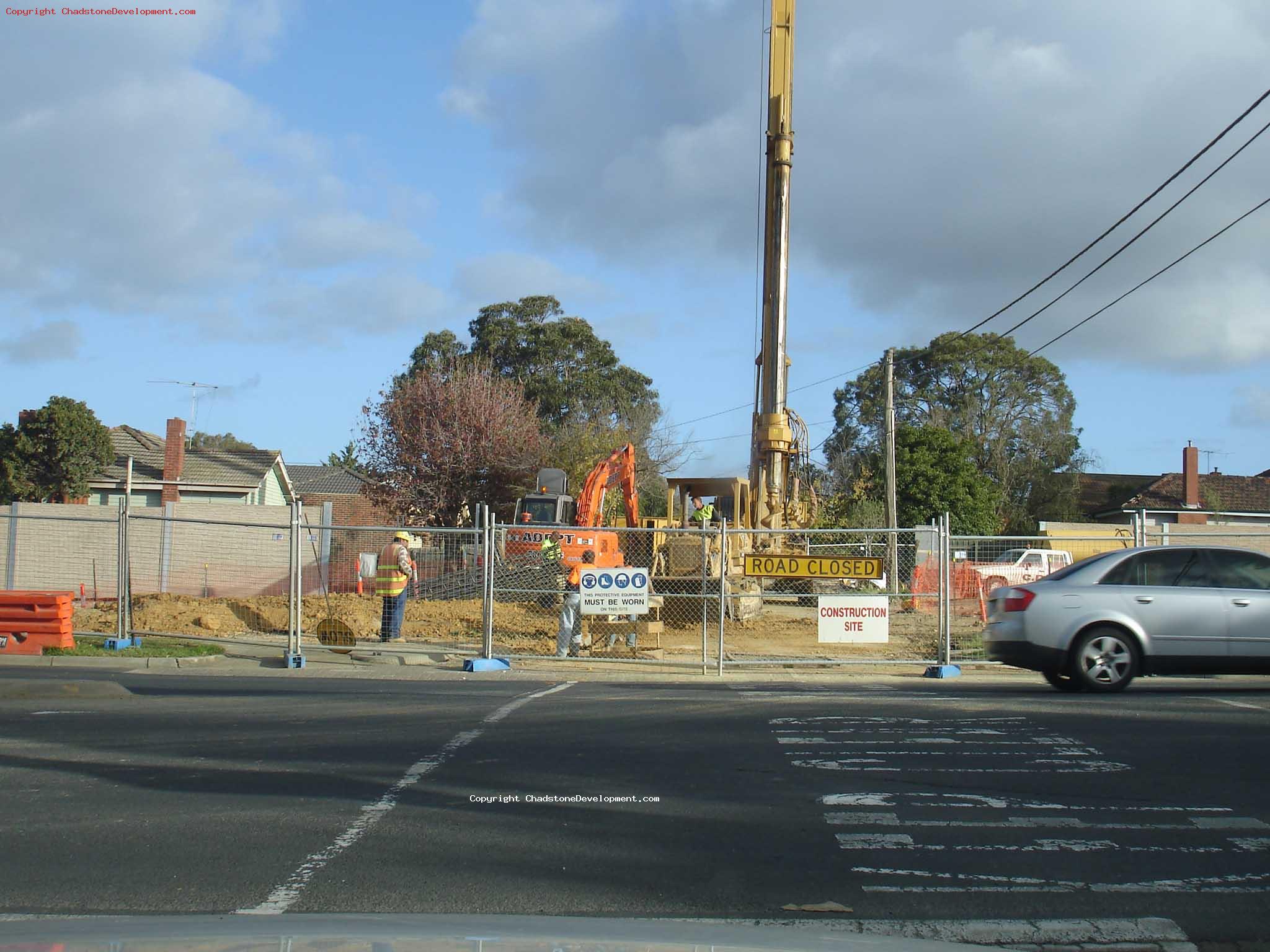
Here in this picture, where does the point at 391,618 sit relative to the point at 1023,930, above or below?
above

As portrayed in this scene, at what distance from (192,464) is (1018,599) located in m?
39.3

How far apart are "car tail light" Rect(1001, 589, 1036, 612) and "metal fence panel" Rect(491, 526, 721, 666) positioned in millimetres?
4220

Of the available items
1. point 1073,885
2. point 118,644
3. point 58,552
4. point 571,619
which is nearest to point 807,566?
point 571,619

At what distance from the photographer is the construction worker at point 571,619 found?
53.9 ft

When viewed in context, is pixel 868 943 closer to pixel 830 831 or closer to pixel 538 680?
pixel 830 831

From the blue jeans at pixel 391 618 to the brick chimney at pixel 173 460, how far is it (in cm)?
2729

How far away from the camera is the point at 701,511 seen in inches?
1027

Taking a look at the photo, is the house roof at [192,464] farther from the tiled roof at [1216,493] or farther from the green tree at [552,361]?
the tiled roof at [1216,493]

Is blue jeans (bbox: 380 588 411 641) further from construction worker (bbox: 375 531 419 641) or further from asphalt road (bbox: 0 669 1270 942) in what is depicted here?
asphalt road (bbox: 0 669 1270 942)

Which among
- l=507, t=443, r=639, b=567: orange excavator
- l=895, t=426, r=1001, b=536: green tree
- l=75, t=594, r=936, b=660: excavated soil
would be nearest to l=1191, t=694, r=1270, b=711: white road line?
l=75, t=594, r=936, b=660: excavated soil

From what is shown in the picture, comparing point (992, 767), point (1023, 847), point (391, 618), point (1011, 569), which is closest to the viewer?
point (1023, 847)

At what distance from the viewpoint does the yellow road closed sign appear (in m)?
15.8

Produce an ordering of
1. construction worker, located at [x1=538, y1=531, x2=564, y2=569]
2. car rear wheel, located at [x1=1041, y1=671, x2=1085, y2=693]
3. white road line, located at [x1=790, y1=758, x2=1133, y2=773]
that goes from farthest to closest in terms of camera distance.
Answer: construction worker, located at [x1=538, y1=531, x2=564, y2=569], car rear wheel, located at [x1=1041, y1=671, x2=1085, y2=693], white road line, located at [x1=790, y1=758, x2=1133, y2=773]

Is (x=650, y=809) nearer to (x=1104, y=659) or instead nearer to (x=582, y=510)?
(x=1104, y=659)
